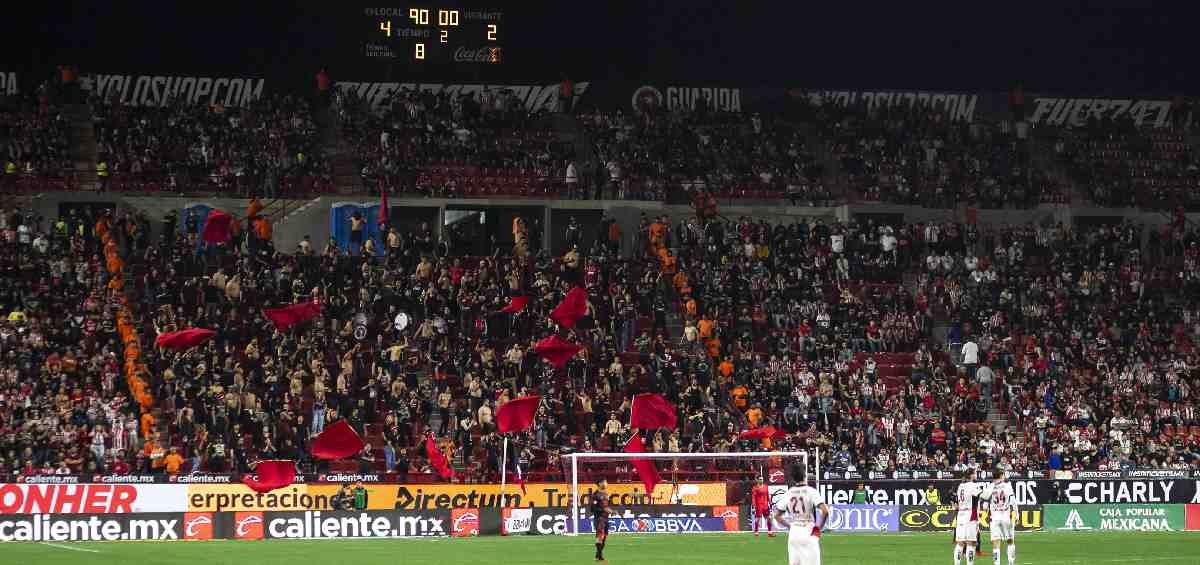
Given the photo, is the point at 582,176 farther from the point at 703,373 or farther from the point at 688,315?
the point at 703,373

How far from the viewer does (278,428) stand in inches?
1674

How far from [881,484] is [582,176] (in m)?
17.5

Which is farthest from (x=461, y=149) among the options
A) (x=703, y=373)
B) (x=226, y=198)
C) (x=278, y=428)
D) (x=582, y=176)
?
(x=278, y=428)

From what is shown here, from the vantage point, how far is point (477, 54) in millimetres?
55531

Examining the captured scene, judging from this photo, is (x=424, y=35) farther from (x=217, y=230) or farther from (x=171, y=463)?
(x=171, y=463)

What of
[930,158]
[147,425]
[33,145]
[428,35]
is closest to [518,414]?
[147,425]

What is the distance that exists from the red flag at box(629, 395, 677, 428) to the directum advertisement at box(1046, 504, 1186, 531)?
983cm

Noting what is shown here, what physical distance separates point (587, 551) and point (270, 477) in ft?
29.0

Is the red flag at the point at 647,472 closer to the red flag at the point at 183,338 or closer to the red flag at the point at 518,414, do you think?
the red flag at the point at 518,414

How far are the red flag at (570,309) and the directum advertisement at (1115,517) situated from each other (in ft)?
43.4

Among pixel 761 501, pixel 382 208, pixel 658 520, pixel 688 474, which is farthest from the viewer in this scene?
pixel 382 208

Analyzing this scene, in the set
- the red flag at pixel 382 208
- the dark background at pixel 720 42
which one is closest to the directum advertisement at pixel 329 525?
the red flag at pixel 382 208

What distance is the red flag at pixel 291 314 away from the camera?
44000 millimetres

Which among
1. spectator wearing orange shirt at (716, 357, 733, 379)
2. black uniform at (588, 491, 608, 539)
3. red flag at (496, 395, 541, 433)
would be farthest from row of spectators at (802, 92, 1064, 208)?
black uniform at (588, 491, 608, 539)
